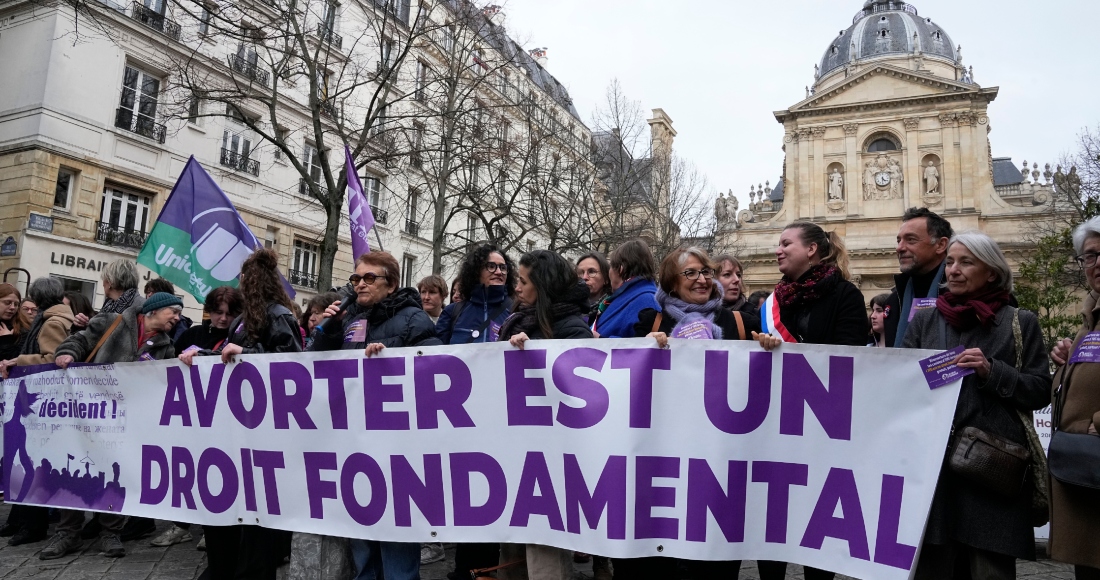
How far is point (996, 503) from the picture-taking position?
2877mm

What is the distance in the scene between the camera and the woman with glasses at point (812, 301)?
3.49m

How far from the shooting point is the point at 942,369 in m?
2.99

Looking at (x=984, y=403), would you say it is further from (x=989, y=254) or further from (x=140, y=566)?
(x=140, y=566)

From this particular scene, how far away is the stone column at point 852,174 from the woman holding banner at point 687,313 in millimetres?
44706

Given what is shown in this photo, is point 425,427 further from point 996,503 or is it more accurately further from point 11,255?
point 11,255

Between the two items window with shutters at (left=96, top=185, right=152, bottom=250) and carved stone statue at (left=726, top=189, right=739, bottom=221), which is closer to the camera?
window with shutters at (left=96, top=185, right=152, bottom=250)

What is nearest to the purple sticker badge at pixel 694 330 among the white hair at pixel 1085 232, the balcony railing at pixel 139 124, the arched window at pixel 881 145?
the white hair at pixel 1085 232

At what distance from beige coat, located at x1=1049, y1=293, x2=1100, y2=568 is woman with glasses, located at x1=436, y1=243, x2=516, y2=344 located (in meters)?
3.13

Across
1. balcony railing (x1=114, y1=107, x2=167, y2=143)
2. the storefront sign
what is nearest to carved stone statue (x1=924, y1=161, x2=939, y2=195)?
balcony railing (x1=114, y1=107, x2=167, y2=143)

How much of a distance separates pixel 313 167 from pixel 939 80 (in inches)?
1547

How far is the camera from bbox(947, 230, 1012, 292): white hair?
9.96ft

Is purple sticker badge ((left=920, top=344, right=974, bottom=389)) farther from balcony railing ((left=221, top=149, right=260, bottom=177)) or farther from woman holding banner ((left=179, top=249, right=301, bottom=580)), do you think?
balcony railing ((left=221, top=149, right=260, bottom=177))

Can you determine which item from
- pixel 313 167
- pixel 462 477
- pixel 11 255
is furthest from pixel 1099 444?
pixel 313 167

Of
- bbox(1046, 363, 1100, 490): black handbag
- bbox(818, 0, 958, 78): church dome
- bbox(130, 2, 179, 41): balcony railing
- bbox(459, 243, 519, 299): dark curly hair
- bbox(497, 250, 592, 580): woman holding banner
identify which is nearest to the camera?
bbox(1046, 363, 1100, 490): black handbag
